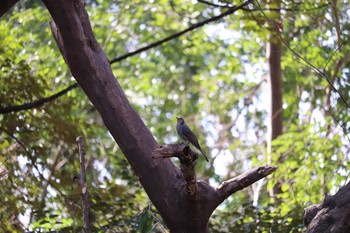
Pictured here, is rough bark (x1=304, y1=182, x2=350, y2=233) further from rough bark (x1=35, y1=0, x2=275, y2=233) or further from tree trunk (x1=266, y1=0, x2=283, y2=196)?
tree trunk (x1=266, y1=0, x2=283, y2=196)

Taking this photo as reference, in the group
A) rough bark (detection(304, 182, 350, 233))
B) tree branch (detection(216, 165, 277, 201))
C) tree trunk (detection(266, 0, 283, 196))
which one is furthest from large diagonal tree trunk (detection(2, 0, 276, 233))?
tree trunk (detection(266, 0, 283, 196))

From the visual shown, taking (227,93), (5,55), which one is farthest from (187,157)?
(227,93)

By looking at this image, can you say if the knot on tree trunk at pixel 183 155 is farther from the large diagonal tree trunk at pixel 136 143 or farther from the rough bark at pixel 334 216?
the rough bark at pixel 334 216

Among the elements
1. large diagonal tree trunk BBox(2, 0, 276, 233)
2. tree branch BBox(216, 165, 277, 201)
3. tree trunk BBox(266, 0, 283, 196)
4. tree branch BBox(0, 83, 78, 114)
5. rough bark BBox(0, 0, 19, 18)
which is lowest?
tree branch BBox(216, 165, 277, 201)

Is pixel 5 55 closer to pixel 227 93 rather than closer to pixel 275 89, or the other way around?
pixel 275 89

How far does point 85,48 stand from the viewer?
4.45m

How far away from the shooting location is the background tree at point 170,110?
6.36m

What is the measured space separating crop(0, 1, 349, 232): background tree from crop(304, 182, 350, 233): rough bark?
3.98ft

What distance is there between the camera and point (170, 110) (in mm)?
11891

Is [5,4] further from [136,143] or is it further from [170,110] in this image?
[170,110]

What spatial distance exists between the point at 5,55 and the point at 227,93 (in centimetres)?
457

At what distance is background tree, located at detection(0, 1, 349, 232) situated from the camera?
6.36 m

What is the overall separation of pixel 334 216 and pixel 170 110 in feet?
26.0

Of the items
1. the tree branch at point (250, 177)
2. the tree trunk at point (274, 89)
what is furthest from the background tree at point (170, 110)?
the tree branch at point (250, 177)
